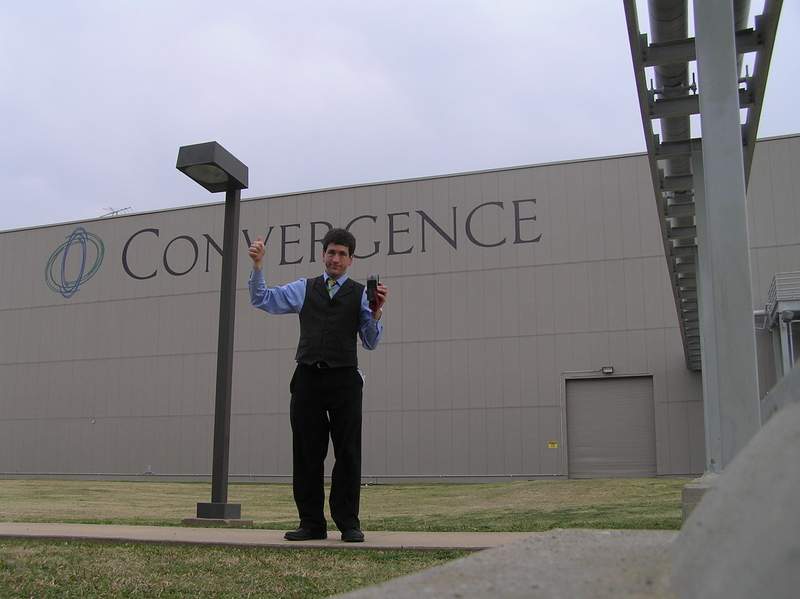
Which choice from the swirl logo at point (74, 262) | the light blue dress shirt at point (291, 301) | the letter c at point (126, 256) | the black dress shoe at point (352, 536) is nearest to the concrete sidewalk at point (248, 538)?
the black dress shoe at point (352, 536)

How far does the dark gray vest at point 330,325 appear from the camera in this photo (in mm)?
4199

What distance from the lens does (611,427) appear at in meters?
20.1

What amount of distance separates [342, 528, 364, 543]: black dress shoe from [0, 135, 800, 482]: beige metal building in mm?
15582

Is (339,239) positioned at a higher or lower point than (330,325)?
higher

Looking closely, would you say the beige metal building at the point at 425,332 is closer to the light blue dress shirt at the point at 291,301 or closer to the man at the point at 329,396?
the light blue dress shirt at the point at 291,301

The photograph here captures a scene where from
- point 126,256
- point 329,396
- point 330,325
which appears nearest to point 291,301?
point 330,325

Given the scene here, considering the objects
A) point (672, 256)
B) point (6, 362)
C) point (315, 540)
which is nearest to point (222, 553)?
point (315, 540)

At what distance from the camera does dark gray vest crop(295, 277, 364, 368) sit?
4199 millimetres

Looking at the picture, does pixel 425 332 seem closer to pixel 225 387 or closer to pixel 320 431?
pixel 225 387

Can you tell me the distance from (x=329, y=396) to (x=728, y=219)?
11.3 feet

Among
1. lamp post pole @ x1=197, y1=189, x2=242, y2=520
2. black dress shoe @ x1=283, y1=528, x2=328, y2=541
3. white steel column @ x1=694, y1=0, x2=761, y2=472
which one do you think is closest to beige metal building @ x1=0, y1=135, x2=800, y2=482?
white steel column @ x1=694, y1=0, x2=761, y2=472

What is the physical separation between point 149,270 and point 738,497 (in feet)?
84.3

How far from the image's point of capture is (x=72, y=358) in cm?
2552

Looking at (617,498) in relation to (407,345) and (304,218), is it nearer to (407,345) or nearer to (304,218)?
(407,345)
